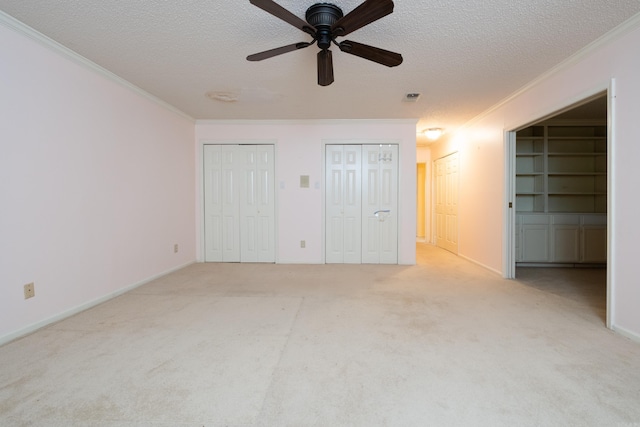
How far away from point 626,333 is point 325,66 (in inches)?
122

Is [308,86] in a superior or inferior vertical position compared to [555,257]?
superior

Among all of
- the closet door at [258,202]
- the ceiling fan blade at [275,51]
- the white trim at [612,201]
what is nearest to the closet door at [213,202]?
the closet door at [258,202]

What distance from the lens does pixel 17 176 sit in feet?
7.10

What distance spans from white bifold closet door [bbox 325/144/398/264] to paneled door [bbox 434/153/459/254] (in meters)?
1.55

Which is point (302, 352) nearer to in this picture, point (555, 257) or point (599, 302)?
point (599, 302)

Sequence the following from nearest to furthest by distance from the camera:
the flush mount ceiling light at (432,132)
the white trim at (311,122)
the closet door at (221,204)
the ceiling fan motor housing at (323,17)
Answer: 1. the ceiling fan motor housing at (323,17)
2. the white trim at (311,122)
3. the closet door at (221,204)
4. the flush mount ceiling light at (432,132)

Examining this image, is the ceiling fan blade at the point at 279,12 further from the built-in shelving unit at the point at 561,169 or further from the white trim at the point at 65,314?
the built-in shelving unit at the point at 561,169

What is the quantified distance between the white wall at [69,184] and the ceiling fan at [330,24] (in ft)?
6.11

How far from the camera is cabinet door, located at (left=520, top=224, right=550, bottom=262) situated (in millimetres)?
4449

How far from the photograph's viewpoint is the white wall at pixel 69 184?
2137 mm

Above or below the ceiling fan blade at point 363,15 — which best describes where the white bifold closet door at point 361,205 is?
below

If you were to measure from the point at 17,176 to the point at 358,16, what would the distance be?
110 inches

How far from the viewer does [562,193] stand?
176 inches

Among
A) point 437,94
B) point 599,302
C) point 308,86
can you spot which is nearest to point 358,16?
point 308,86
